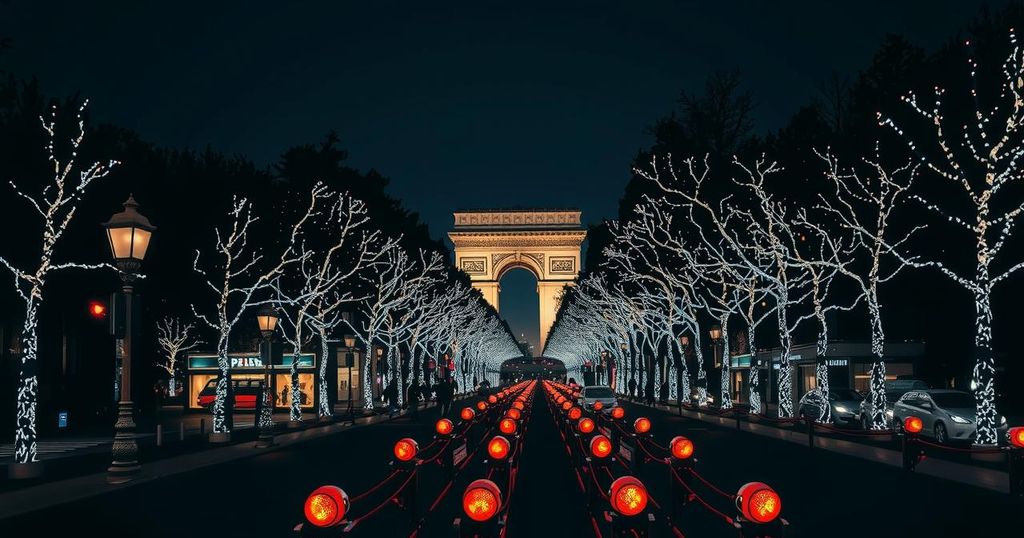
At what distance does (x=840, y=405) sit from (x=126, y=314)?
29467 millimetres

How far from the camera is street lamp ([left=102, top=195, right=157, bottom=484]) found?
22.6 metres

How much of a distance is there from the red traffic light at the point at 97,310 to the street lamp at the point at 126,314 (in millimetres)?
27272

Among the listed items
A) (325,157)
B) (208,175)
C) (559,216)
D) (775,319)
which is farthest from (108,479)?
(559,216)

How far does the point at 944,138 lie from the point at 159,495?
89.2ft

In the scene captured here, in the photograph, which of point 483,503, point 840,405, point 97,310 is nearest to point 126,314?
point 483,503

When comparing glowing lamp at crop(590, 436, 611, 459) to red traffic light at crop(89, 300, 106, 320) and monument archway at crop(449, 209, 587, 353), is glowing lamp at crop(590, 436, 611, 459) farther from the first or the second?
monument archway at crop(449, 209, 587, 353)

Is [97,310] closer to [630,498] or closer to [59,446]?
[59,446]

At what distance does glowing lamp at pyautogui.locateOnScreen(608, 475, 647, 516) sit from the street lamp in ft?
49.7

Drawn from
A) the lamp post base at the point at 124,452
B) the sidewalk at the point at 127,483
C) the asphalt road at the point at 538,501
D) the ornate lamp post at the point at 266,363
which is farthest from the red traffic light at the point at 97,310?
the lamp post base at the point at 124,452

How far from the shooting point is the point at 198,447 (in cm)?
3438

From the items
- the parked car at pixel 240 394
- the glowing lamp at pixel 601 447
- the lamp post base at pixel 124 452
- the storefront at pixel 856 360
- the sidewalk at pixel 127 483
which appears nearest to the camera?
the glowing lamp at pixel 601 447

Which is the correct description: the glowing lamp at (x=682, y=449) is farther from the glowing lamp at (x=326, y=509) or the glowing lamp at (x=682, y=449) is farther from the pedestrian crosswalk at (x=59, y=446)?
the pedestrian crosswalk at (x=59, y=446)

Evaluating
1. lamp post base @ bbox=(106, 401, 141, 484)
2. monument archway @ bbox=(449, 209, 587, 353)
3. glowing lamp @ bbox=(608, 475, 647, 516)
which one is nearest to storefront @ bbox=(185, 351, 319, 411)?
lamp post base @ bbox=(106, 401, 141, 484)

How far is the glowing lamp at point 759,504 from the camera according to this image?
9.19 meters
